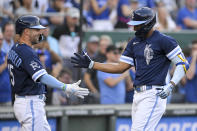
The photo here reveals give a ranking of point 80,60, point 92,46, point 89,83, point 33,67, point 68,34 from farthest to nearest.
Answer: point 92,46, point 68,34, point 89,83, point 80,60, point 33,67

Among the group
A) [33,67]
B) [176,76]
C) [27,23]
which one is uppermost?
[27,23]

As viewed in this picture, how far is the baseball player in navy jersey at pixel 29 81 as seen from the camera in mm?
5773

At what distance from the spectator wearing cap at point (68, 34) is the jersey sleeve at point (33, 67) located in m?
3.93

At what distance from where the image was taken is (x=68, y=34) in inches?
391

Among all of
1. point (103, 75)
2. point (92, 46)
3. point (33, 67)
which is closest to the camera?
point (33, 67)

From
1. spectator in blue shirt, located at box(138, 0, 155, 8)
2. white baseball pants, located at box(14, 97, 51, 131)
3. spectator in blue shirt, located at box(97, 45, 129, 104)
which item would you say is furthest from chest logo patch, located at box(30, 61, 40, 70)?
spectator in blue shirt, located at box(138, 0, 155, 8)

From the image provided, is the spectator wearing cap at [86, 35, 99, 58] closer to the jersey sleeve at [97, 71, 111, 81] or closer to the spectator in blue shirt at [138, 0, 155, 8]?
the jersey sleeve at [97, 71, 111, 81]

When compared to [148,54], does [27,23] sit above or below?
above

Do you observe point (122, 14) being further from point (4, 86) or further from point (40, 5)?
point (4, 86)

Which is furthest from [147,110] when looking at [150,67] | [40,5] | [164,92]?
[40,5]

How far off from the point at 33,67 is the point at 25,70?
0.16m

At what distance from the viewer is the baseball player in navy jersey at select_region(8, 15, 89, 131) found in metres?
5.77

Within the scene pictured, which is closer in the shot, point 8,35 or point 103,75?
point 8,35

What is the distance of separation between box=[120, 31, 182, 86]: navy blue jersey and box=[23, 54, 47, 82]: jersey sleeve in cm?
127
